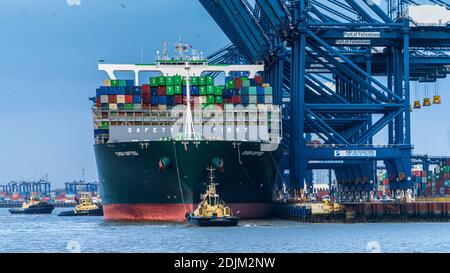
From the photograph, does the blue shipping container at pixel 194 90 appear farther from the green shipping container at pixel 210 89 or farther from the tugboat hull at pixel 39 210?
the tugboat hull at pixel 39 210

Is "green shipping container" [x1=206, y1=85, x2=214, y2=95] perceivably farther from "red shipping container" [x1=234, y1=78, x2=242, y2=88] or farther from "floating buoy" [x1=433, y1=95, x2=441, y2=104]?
"floating buoy" [x1=433, y1=95, x2=441, y2=104]

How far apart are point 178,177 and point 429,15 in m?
26.7

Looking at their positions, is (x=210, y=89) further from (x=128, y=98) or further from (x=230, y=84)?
(x=128, y=98)

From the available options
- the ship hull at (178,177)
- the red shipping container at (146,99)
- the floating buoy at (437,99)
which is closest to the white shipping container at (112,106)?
the red shipping container at (146,99)

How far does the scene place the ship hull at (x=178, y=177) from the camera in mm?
64062

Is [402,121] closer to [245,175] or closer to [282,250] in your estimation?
[245,175]

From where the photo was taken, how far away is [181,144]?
210 feet

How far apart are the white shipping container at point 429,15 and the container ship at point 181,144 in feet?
43.2

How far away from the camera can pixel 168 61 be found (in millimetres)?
80938

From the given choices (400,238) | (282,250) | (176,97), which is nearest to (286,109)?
(176,97)

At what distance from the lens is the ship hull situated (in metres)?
64.1

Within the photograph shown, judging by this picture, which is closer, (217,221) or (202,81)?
(217,221)

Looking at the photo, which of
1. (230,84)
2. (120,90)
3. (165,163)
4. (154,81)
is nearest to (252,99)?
(230,84)

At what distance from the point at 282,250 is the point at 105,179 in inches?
1450
